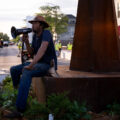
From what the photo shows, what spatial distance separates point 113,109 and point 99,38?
5.08ft

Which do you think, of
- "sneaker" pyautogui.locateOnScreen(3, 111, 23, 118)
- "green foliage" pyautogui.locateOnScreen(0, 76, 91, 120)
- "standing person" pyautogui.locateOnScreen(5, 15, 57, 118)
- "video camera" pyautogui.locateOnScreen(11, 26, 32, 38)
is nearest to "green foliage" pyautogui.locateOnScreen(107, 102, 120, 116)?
"green foliage" pyautogui.locateOnScreen(0, 76, 91, 120)

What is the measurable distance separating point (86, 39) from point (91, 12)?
511mm

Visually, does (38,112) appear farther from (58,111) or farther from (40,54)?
(40,54)

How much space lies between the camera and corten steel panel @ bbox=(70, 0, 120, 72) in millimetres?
6168

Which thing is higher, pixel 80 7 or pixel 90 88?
pixel 80 7

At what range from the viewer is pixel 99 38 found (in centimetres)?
618

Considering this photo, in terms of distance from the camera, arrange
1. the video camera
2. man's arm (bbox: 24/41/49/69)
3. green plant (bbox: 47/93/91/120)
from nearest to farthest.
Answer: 1. green plant (bbox: 47/93/91/120)
2. man's arm (bbox: 24/41/49/69)
3. the video camera

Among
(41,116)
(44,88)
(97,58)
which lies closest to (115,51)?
(97,58)

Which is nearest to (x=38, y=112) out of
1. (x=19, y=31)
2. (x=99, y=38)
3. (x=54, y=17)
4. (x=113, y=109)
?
(x=113, y=109)

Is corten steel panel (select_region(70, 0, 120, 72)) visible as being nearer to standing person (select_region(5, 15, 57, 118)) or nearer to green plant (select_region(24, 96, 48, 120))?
standing person (select_region(5, 15, 57, 118))

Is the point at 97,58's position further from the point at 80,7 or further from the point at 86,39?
the point at 80,7

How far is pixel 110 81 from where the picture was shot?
5375 mm

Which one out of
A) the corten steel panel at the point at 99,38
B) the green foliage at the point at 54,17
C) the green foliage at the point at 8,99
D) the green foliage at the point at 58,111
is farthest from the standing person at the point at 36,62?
the green foliage at the point at 54,17

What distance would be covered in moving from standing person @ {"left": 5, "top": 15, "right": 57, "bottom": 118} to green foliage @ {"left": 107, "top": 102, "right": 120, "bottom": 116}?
1.15 meters
